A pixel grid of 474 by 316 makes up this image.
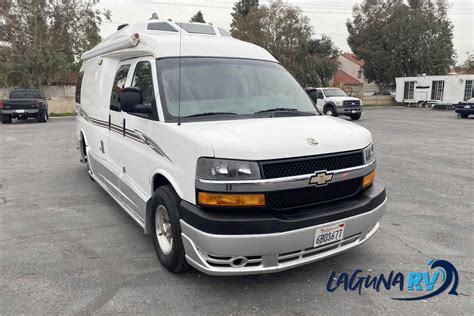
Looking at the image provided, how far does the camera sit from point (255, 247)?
302 centimetres

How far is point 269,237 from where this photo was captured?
3.01 m

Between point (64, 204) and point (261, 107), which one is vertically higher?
point (261, 107)

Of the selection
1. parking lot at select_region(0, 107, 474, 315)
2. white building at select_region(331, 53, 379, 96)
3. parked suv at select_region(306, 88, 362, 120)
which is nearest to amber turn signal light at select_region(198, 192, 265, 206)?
parking lot at select_region(0, 107, 474, 315)

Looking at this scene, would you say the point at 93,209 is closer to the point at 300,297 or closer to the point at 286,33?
the point at 300,297

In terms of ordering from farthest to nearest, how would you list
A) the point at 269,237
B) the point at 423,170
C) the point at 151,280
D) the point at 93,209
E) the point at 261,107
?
the point at 423,170 → the point at 93,209 → the point at 261,107 → the point at 151,280 → the point at 269,237

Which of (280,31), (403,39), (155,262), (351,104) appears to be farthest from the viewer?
(403,39)

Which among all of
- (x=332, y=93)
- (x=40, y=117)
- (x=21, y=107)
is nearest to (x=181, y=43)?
(x=21, y=107)

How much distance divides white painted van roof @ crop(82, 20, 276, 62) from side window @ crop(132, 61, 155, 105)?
15 centimetres

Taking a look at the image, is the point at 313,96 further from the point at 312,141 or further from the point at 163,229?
the point at 163,229

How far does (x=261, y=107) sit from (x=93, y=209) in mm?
3182

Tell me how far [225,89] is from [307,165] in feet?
4.42

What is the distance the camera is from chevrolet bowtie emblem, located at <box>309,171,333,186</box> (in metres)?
3.24

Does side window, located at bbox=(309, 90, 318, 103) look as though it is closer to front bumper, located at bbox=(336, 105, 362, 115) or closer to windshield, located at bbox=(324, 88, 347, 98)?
front bumper, located at bbox=(336, 105, 362, 115)

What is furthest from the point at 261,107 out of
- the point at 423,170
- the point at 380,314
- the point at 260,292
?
the point at 423,170
